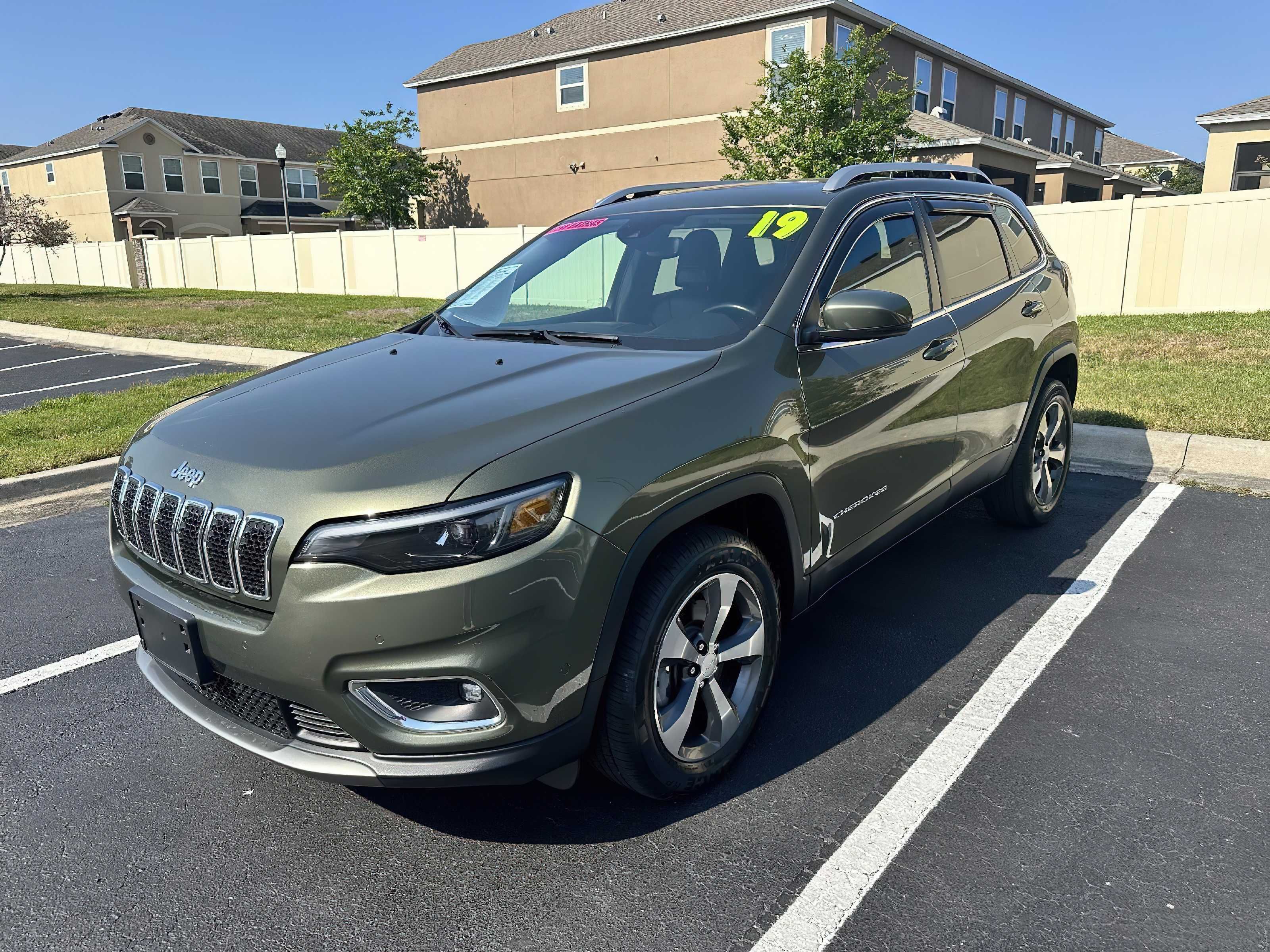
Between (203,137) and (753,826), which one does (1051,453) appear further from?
(203,137)

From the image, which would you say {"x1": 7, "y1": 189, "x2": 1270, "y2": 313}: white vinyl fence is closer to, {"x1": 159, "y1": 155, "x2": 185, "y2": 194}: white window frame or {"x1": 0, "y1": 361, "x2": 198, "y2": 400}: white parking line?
{"x1": 0, "y1": 361, "x2": 198, "y2": 400}: white parking line

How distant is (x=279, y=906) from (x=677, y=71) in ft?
94.8

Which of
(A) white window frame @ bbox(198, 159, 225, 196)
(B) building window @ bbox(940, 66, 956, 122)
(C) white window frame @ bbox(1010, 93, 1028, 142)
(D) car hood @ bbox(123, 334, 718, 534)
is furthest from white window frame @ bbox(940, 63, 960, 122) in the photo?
(A) white window frame @ bbox(198, 159, 225, 196)

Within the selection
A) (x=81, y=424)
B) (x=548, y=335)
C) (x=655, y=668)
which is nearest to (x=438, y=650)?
(x=655, y=668)

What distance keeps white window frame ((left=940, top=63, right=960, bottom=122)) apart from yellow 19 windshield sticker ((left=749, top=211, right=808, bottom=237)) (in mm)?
29541

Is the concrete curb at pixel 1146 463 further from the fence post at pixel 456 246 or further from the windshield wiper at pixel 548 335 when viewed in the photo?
the fence post at pixel 456 246

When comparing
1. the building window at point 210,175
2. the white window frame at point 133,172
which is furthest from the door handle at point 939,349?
the building window at point 210,175

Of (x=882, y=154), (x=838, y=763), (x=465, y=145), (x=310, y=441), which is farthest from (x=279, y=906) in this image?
(x=465, y=145)

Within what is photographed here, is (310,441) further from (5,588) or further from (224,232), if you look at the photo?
(224,232)

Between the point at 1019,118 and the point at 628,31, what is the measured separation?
15333 mm

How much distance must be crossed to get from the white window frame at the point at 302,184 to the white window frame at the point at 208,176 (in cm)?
343

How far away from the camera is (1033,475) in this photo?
5.11 meters

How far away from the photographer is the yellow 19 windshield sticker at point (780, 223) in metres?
3.51

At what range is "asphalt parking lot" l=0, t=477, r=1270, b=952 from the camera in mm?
2369
